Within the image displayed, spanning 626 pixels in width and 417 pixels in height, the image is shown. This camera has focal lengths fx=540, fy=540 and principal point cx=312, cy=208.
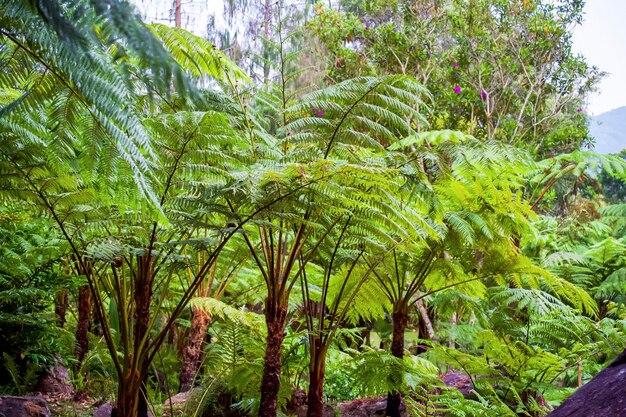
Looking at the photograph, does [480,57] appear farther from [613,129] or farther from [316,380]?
[613,129]

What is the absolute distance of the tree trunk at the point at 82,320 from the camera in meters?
3.97

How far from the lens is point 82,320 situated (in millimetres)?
4039

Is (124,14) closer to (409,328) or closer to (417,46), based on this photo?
(417,46)

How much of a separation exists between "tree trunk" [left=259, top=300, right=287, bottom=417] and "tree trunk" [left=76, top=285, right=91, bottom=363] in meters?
2.05

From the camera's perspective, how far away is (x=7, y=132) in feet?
6.36

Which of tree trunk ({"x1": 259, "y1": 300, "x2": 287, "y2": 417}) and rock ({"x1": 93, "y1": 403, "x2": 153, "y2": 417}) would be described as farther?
rock ({"x1": 93, "y1": 403, "x2": 153, "y2": 417})

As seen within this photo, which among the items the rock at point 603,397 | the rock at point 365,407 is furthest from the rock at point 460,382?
the rock at point 603,397

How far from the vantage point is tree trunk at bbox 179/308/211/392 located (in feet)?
11.8

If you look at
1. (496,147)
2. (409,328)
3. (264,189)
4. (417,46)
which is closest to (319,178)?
(264,189)

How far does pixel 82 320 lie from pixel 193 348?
99cm

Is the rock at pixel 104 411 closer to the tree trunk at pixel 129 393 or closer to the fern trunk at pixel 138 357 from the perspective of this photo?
the fern trunk at pixel 138 357

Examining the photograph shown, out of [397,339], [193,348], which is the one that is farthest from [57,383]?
[397,339]

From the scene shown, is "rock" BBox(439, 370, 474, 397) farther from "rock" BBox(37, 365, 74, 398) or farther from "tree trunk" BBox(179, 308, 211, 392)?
"rock" BBox(37, 365, 74, 398)

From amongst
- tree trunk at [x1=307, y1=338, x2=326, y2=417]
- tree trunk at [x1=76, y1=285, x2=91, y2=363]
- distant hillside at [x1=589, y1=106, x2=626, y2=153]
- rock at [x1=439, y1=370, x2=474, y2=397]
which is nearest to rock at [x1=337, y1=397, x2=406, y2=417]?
rock at [x1=439, y1=370, x2=474, y2=397]
